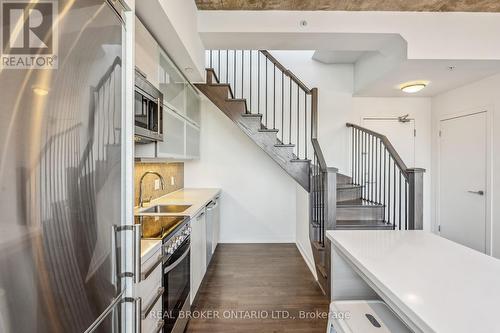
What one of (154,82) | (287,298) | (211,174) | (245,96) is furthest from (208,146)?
(287,298)

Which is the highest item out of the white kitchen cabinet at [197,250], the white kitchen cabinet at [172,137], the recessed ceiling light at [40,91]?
the white kitchen cabinet at [172,137]

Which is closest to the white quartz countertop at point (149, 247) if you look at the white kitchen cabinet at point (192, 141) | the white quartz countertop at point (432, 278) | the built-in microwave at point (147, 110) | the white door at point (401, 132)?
the built-in microwave at point (147, 110)

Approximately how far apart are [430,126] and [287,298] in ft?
13.0

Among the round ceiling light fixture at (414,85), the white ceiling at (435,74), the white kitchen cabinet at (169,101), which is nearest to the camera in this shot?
the white kitchen cabinet at (169,101)

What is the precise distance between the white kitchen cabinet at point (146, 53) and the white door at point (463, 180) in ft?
14.1

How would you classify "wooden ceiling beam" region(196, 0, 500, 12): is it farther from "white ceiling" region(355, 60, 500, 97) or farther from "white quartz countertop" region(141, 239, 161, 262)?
"white quartz countertop" region(141, 239, 161, 262)

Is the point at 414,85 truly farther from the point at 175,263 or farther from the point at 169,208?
the point at 175,263

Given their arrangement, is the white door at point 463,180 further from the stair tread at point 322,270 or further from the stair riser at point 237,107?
the stair riser at point 237,107

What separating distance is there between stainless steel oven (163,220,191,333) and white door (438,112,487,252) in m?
4.07

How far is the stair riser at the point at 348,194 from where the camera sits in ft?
12.5

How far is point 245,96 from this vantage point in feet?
14.8

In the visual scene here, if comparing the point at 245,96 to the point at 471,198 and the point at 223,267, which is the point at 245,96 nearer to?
the point at 223,267

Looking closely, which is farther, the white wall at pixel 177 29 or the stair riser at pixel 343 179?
the stair riser at pixel 343 179

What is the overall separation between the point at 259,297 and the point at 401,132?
3.75m
